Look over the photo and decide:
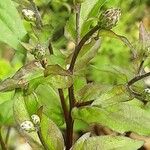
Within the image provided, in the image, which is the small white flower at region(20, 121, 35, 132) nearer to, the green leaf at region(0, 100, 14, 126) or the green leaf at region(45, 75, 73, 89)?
the green leaf at region(45, 75, 73, 89)

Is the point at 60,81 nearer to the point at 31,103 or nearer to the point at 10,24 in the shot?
the point at 31,103

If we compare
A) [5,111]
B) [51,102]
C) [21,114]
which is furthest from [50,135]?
[5,111]

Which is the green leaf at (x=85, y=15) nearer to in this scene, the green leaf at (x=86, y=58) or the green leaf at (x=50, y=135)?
the green leaf at (x=86, y=58)

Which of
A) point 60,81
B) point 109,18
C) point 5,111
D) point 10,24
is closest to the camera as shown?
point 109,18

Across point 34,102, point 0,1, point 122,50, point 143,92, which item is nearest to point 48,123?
point 34,102

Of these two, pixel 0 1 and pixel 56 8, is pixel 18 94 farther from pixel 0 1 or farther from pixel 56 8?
pixel 56 8

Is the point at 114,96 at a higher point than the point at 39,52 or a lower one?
lower

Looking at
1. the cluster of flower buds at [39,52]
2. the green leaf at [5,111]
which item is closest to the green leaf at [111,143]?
the cluster of flower buds at [39,52]
